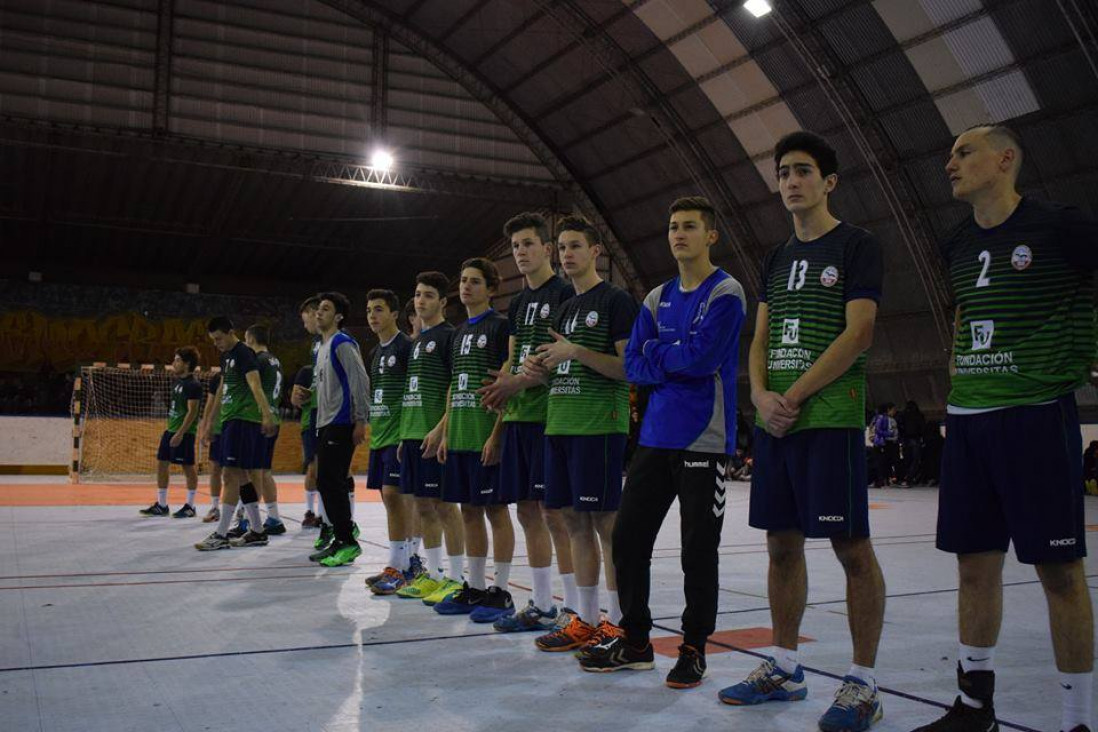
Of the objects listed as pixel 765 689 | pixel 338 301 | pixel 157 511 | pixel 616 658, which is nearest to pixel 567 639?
pixel 616 658

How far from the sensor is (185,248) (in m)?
30.8

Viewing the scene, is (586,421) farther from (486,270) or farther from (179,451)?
(179,451)

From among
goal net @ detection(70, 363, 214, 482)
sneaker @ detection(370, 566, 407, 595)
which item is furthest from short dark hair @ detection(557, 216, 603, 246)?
goal net @ detection(70, 363, 214, 482)

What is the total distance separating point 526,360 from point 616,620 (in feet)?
4.27

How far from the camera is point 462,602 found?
16.7ft

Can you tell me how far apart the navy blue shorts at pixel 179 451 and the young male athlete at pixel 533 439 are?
7378 millimetres

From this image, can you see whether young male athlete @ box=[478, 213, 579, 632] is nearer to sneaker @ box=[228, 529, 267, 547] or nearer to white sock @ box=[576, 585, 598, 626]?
white sock @ box=[576, 585, 598, 626]

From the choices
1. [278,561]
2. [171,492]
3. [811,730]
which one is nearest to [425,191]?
[171,492]

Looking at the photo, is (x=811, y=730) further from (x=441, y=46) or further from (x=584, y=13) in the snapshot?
(x=441, y=46)

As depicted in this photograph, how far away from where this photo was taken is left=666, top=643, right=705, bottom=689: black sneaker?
3533 millimetres

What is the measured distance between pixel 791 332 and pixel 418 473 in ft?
9.85

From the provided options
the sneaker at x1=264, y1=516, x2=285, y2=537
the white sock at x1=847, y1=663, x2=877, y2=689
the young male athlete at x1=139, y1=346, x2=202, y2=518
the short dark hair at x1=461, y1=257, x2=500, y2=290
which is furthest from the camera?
the young male athlete at x1=139, y1=346, x2=202, y2=518

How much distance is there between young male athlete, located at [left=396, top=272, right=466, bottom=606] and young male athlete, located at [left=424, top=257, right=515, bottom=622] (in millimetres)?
216

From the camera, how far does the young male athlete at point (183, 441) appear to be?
10.7 m
